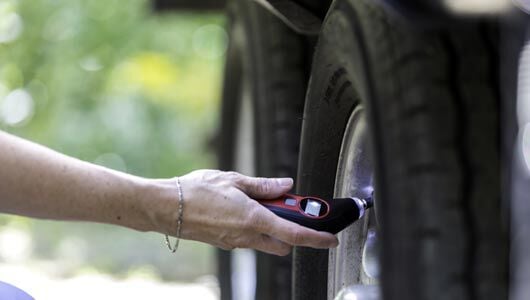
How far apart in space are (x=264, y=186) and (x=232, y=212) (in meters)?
0.09

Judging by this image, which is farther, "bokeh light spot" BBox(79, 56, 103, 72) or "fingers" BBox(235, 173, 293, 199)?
"bokeh light spot" BBox(79, 56, 103, 72)

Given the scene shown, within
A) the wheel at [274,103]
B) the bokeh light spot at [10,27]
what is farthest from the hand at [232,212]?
the bokeh light spot at [10,27]

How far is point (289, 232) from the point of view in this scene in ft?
7.46

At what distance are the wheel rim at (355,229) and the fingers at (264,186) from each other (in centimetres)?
13

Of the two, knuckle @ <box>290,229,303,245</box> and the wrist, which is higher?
knuckle @ <box>290,229,303,245</box>

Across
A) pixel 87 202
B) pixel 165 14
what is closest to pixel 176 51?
pixel 165 14

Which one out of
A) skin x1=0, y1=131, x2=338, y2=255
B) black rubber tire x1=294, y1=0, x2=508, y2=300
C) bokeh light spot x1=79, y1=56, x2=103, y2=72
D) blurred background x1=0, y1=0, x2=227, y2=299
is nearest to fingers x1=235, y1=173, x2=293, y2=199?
skin x1=0, y1=131, x2=338, y2=255

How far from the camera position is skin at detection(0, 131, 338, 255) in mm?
2314

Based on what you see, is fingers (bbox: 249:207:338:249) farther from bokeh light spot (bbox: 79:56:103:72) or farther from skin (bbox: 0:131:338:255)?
bokeh light spot (bbox: 79:56:103:72)

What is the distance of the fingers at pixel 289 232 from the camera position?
2.26 metres

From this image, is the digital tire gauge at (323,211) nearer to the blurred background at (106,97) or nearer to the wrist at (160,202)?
the wrist at (160,202)

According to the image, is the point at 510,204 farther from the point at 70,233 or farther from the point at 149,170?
the point at 149,170

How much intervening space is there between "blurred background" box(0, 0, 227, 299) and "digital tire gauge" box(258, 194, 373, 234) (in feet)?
21.5

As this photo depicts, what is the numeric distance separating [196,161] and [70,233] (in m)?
2.56
